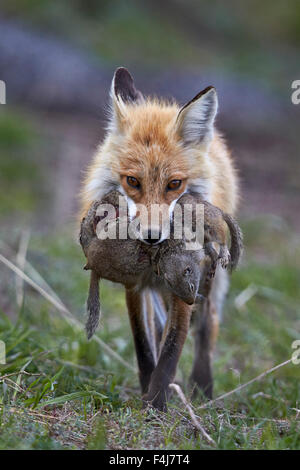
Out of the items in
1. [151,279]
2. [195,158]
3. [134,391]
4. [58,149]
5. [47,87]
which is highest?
[47,87]

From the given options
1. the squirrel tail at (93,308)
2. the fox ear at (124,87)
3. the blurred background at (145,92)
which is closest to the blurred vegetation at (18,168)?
the blurred background at (145,92)

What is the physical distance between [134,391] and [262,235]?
5331 mm

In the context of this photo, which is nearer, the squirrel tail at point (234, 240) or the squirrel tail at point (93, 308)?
the squirrel tail at point (93, 308)

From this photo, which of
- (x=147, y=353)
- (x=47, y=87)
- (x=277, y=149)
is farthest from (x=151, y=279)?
(x=47, y=87)

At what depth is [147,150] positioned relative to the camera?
4.75 m

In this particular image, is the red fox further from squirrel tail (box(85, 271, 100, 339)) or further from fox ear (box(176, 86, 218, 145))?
squirrel tail (box(85, 271, 100, 339))

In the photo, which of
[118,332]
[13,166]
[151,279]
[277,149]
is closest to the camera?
[151,279]

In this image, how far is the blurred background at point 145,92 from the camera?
755cm

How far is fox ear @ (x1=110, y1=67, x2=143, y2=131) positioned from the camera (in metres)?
5.11

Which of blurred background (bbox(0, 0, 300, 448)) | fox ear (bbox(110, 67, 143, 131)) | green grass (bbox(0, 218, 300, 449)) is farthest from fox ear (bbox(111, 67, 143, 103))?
green grass (bbox(0, 218, 300, 449))

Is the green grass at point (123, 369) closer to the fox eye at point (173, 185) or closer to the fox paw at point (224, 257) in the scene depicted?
the fox paw at point (224, 257)

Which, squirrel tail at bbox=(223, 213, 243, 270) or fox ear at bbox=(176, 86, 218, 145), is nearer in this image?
squirrel tail at bbox=(223, 213, 243, 270)

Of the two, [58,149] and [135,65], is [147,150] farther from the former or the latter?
[135,65]

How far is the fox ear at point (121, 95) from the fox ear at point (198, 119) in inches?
20.1
